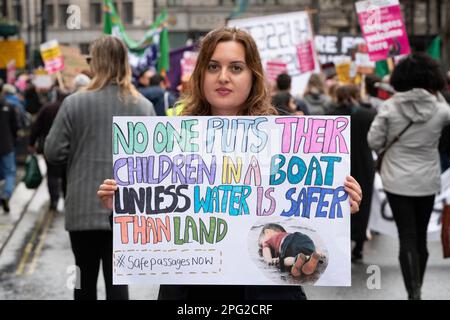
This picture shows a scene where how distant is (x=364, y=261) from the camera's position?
824cm

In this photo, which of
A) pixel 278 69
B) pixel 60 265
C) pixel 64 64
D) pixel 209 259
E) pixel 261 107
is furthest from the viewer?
pixel 64 64

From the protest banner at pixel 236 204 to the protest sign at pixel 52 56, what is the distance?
32.0 ft

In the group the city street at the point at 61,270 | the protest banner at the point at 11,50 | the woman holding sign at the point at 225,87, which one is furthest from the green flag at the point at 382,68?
the protest banner at the point at 11,50

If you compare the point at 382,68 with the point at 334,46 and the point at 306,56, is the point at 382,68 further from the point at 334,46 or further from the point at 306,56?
the point at 334,46

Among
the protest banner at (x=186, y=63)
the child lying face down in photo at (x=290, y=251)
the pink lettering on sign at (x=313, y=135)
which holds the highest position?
the pink lettering on sign at (x=313, y=135)

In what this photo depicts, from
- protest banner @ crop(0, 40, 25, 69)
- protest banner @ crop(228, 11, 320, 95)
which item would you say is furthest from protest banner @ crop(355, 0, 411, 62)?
protest banner @ crop(0, 40, 25, 69)

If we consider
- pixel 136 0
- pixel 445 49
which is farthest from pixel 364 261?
pixel 445 49

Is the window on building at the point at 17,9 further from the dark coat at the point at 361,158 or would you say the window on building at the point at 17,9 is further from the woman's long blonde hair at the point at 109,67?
the woman's long blonde hair at the point at 109,67

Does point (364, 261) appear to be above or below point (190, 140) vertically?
Result: below

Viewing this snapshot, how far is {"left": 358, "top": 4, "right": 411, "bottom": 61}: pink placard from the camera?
933 cm

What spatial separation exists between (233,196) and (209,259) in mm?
217

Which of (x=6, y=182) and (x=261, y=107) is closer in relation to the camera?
(x=261, y=107)

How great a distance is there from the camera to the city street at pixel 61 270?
6.68m

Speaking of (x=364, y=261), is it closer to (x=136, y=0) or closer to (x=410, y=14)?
(x=136, y=0)
